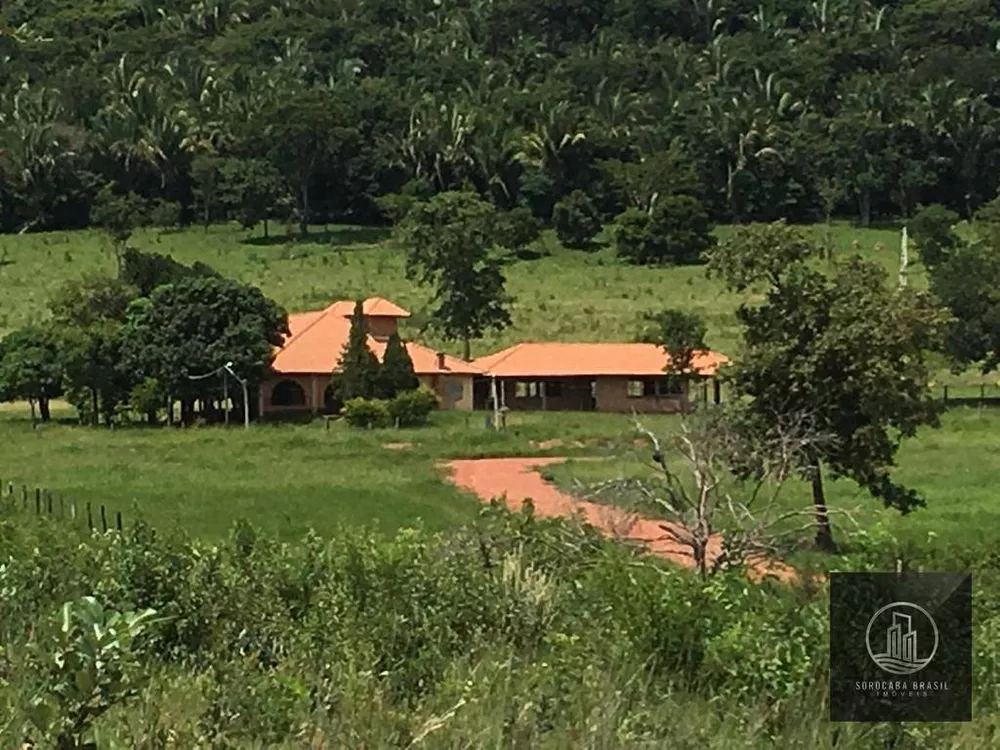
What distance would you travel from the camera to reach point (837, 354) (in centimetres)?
1975

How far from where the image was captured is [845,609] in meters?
5.25

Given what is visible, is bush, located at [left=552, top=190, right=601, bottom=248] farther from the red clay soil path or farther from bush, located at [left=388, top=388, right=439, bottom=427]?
the red clay soil path

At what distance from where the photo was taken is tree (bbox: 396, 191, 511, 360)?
149 ft

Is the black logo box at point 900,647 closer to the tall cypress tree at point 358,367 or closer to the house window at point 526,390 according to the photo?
the tall cypress tree at point 358,367

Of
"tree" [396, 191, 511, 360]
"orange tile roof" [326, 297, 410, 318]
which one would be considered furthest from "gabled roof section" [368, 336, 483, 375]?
"tree" [396, 191, 511, 360]

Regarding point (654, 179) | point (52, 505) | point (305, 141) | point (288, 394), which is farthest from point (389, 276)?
point (52, 505)

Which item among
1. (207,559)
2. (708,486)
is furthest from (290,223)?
(207,559)

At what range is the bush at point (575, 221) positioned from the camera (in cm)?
6544

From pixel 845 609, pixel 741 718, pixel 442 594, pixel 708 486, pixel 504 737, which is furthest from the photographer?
pixel 708 486

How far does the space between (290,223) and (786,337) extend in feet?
175

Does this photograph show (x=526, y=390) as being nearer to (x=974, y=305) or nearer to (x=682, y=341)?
(x=682, y=341)

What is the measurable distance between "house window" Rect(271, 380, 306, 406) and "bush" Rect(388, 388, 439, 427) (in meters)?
5.05

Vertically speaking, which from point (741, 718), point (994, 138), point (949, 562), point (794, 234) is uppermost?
point (994, 138)

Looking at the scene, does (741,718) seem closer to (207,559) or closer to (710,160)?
(207,559)
